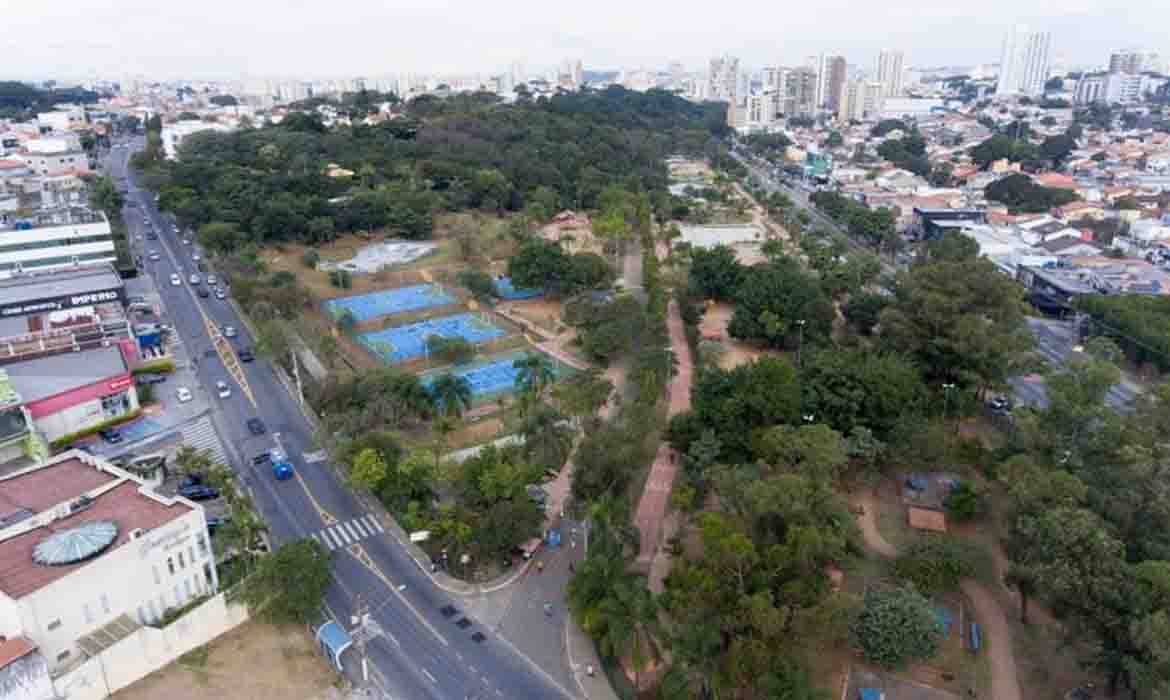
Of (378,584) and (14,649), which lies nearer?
(14,649)

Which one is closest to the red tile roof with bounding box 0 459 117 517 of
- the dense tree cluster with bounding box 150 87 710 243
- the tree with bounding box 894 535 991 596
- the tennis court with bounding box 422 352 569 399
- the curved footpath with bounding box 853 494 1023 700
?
the tennis court with bounding box 422 352 569 399

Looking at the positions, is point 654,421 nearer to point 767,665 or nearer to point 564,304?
point 767,665

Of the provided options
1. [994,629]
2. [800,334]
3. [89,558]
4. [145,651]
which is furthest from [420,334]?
[994,629]

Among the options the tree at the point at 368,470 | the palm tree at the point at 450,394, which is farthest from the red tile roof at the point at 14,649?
the palm tree at the point at 450,394

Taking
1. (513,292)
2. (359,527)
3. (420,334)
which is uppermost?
(513,292)

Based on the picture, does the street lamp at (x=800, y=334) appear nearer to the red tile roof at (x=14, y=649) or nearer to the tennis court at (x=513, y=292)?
the tennis court at (x=513, y=292)

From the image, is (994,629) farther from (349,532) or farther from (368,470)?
(349,532)

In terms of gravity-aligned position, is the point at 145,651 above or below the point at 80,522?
below
